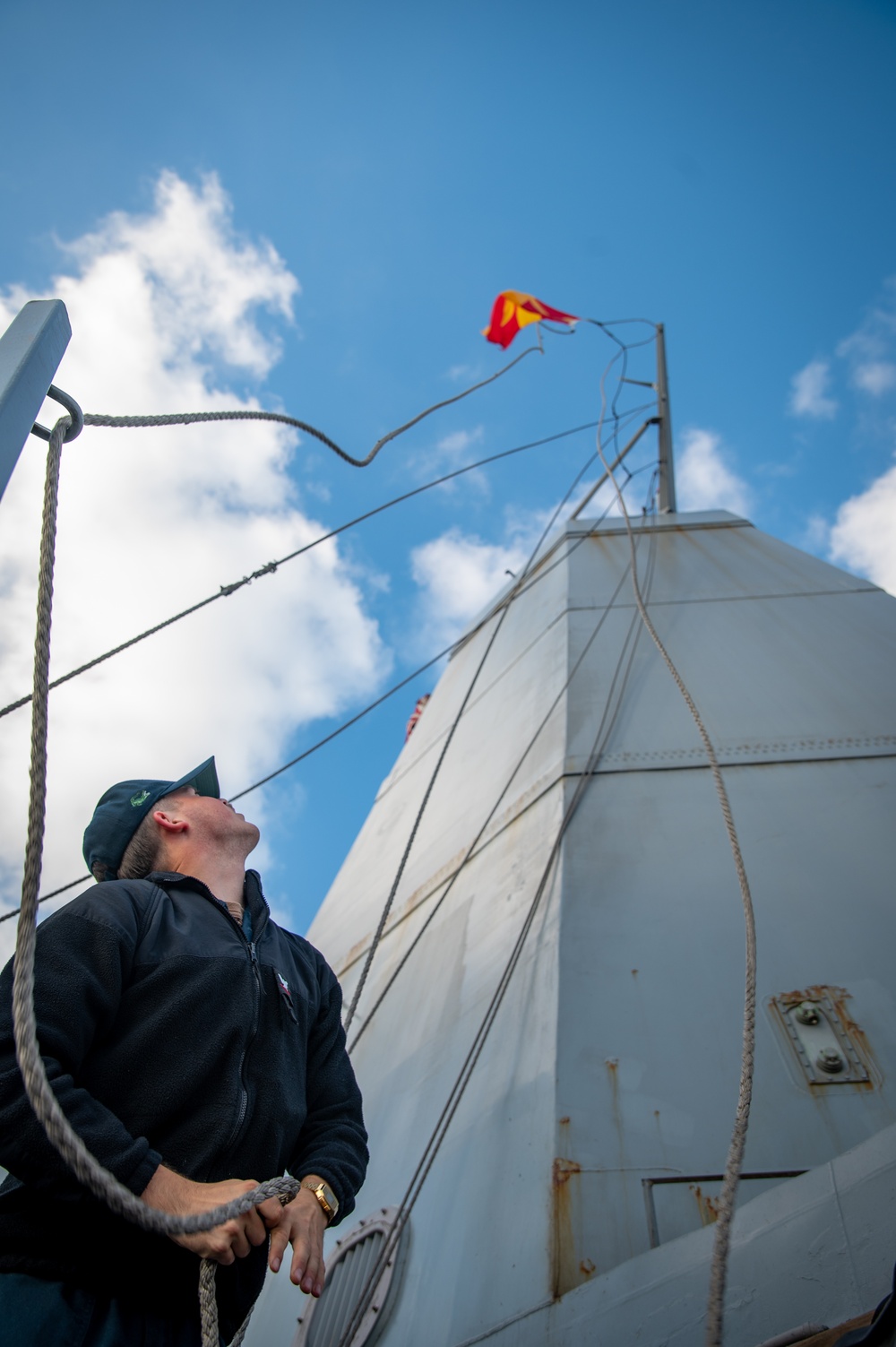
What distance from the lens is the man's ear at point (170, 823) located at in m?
1.84

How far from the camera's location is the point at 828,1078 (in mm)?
2037

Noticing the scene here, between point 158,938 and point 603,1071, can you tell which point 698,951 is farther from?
point 158,938

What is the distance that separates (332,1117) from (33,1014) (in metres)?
0.80

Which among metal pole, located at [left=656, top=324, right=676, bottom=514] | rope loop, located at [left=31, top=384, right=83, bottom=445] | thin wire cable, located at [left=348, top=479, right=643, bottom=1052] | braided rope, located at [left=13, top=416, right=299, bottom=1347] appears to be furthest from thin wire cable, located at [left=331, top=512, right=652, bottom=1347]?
metal pole, located at [left=656, top=324, right=676, bottom=514]

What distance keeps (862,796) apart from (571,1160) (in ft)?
5.46

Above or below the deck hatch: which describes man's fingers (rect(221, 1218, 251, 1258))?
above

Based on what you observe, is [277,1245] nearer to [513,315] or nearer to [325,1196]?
[325,1196]

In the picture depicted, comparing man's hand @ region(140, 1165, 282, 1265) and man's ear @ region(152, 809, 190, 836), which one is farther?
man's ear @ region(152, 809, 190, 836)

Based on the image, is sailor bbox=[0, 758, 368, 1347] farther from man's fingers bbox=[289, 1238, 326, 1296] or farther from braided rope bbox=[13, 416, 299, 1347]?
braided rope bbox=[13, 416, 299, 1347]

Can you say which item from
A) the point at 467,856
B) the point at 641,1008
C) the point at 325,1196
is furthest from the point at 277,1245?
the point at 467,856

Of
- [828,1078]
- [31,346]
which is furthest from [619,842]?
[31,346]

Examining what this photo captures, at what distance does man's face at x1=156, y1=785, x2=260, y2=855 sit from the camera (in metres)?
1.85

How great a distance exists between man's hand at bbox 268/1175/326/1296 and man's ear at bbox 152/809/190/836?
2.61 feet

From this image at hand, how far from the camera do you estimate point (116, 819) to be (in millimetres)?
1870
